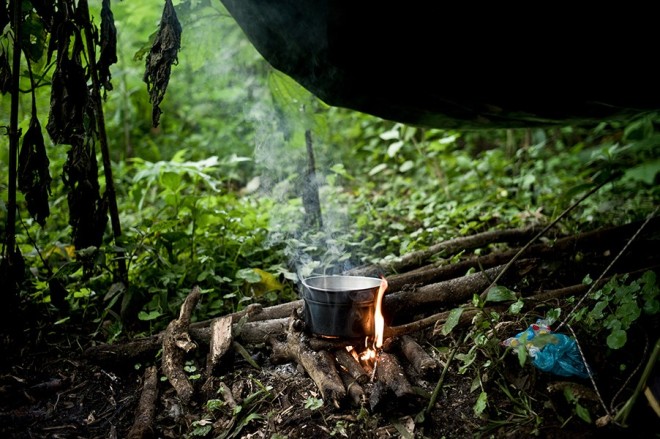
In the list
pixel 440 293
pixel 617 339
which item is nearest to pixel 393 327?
pixel 440 293

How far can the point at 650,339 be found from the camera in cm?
→ 218

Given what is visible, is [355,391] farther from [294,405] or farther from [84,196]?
[84,196]

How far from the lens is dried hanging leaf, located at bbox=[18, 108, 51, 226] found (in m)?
2.57

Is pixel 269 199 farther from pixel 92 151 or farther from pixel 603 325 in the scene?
pixel 603 325

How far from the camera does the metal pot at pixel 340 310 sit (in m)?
2.47

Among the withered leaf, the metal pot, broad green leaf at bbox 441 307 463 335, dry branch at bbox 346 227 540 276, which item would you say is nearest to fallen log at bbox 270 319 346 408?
the metal pot

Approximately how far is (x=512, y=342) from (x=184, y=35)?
2.90 m

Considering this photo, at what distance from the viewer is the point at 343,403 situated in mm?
2182

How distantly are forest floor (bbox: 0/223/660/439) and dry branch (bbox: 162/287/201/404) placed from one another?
54 millimetres

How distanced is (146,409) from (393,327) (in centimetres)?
125

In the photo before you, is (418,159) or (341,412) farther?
(418,159)

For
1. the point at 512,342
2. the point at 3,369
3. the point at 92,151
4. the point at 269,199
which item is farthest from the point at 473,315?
the point at 269,199

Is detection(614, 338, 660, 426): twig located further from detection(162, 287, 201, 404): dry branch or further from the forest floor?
detection(162, 287, 201, 404): dry branch

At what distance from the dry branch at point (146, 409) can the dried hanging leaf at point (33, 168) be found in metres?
1.03
